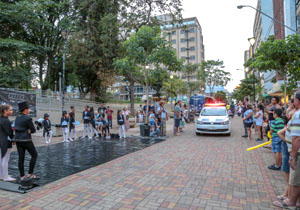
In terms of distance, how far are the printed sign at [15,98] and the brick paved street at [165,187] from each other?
311 inches

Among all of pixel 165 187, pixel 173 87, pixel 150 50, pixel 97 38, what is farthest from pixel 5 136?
pixel 173 87

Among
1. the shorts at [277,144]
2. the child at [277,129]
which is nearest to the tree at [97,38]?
the child at [277,129]

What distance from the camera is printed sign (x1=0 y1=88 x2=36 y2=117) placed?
11185mm

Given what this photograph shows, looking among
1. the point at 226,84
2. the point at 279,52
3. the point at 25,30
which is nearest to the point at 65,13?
the point at 25,30

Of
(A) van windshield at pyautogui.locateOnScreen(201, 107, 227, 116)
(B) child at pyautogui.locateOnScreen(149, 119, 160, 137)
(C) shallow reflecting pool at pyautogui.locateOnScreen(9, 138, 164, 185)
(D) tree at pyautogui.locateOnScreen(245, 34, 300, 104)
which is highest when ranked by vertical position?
(D) tree at pyautogui.locateOnScreen(245, 34, 300, 104)

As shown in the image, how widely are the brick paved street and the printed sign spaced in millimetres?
7900

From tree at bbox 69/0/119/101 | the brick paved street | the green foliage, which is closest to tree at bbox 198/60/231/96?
the green foliage

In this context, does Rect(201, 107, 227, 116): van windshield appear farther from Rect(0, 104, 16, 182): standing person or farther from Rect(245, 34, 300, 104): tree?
Rect(0, 104, 16, 182): standing person

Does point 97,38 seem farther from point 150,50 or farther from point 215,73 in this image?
point 215,73

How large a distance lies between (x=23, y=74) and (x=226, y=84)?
106ft

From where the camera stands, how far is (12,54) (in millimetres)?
17500

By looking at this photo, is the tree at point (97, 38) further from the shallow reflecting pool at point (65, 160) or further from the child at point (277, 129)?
the child at point (277, 129)

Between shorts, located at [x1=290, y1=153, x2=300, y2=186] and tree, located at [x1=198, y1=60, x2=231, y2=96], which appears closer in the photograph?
shorts, located at [x1=290, y1=153, x2=300, y2=186]

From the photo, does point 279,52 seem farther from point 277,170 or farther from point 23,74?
point 23,74
